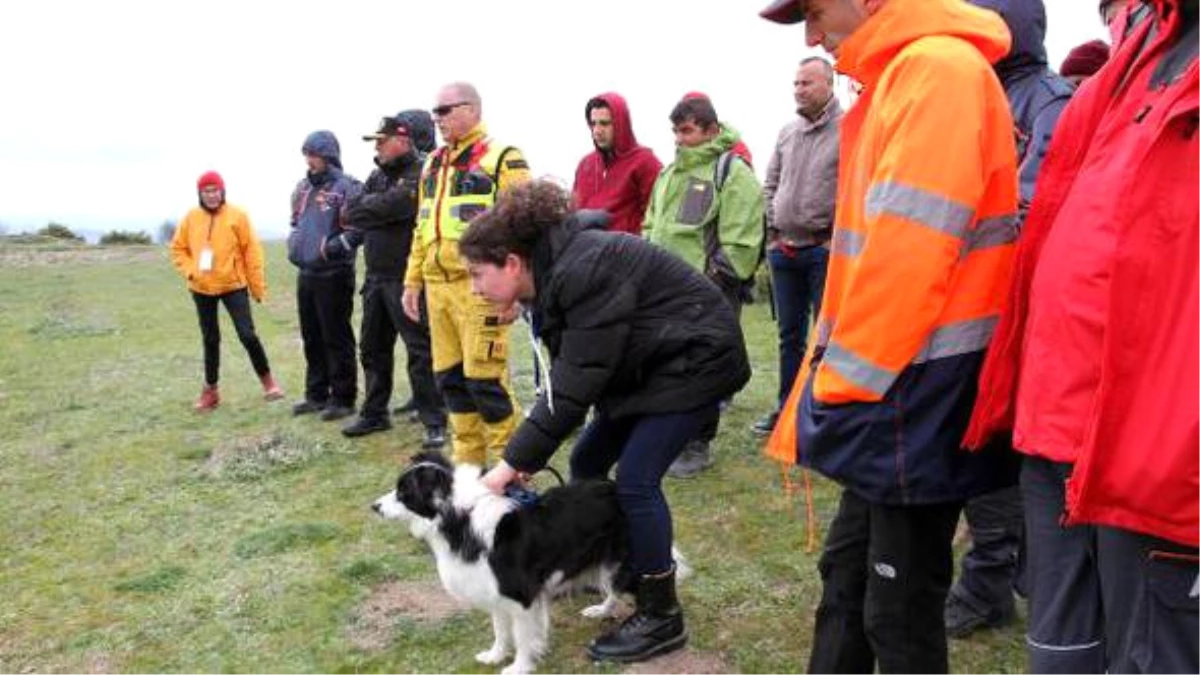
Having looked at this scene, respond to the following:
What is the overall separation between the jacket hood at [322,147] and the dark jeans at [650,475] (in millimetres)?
5033

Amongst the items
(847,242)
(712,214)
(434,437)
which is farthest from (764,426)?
(847,242)

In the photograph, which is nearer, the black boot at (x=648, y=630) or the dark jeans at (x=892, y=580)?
the dark jeans at (x=892, y=580)

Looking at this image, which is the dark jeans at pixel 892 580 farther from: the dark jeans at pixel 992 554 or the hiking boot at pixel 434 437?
the hiking boot at pixel 434 437

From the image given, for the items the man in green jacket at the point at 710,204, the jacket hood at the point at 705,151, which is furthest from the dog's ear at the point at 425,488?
the jacket hood at the point at 705,151

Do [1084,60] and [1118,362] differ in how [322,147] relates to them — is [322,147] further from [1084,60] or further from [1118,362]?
[1118,362]

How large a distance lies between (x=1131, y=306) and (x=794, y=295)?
15.0 feet

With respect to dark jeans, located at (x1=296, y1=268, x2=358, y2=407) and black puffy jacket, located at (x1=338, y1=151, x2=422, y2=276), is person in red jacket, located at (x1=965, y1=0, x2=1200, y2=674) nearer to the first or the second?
black puffy jacket, located at (x1=338, y1=151, x2=422, y2=276)

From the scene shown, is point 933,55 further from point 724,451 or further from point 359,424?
point 359,424

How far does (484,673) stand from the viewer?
13.2ft

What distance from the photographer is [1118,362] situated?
1.79m

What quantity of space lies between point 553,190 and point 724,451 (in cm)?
341

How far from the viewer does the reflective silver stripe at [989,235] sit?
2.30m

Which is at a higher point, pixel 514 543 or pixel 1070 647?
pixel 1070 647

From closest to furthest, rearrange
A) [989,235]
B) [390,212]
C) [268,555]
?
[989,235], [268,555], [390,212]
